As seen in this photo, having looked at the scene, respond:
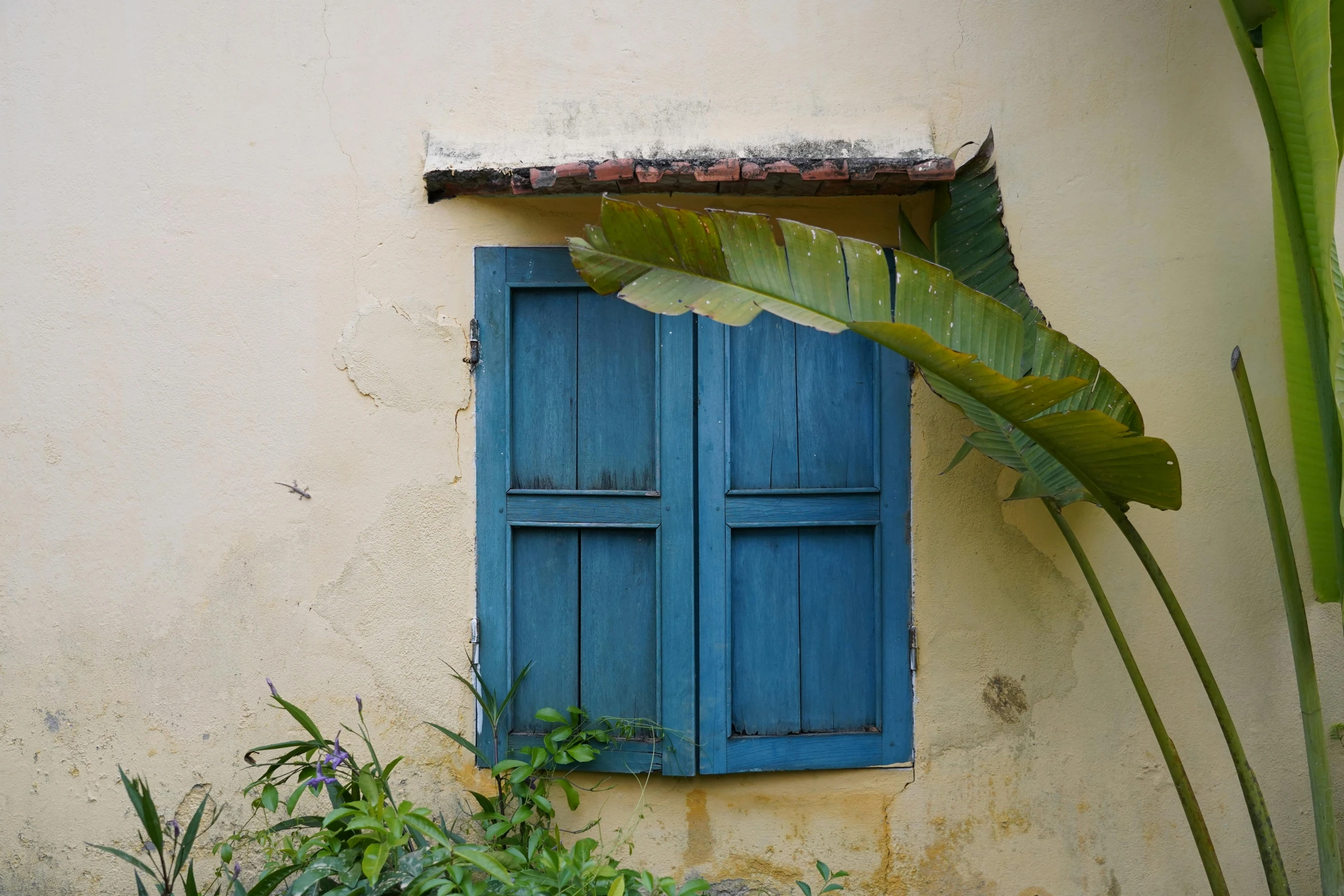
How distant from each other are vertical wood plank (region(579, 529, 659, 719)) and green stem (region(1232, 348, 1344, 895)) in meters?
1.56

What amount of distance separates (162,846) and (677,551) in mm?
1601

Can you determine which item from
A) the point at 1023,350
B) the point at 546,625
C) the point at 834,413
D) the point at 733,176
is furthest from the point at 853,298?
the point at 546,625

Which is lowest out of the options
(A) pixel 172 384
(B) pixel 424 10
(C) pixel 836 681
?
(C) pixel 836 681

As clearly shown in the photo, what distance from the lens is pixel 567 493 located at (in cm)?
258

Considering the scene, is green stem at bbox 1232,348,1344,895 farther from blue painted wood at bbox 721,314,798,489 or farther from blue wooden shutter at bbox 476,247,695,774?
blue wooden shutter at bbox 476,247,695,774

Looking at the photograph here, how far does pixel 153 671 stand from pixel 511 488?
3.87 ft

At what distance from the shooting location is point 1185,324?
261 centimetres

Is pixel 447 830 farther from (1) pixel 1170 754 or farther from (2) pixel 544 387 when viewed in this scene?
(1) pixel 1170 754

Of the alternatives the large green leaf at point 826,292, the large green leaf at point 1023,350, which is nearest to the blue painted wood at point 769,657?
the large green leaf at point 1023,350

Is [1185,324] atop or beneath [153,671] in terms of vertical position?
atop

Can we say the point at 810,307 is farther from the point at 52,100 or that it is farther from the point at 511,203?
the point at 52,100

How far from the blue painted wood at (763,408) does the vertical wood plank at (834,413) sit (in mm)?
28

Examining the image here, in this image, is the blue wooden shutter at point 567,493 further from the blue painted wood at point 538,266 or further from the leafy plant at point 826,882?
the leafy plant at point 826,882

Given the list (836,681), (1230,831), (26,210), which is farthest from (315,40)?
(1230,831)
